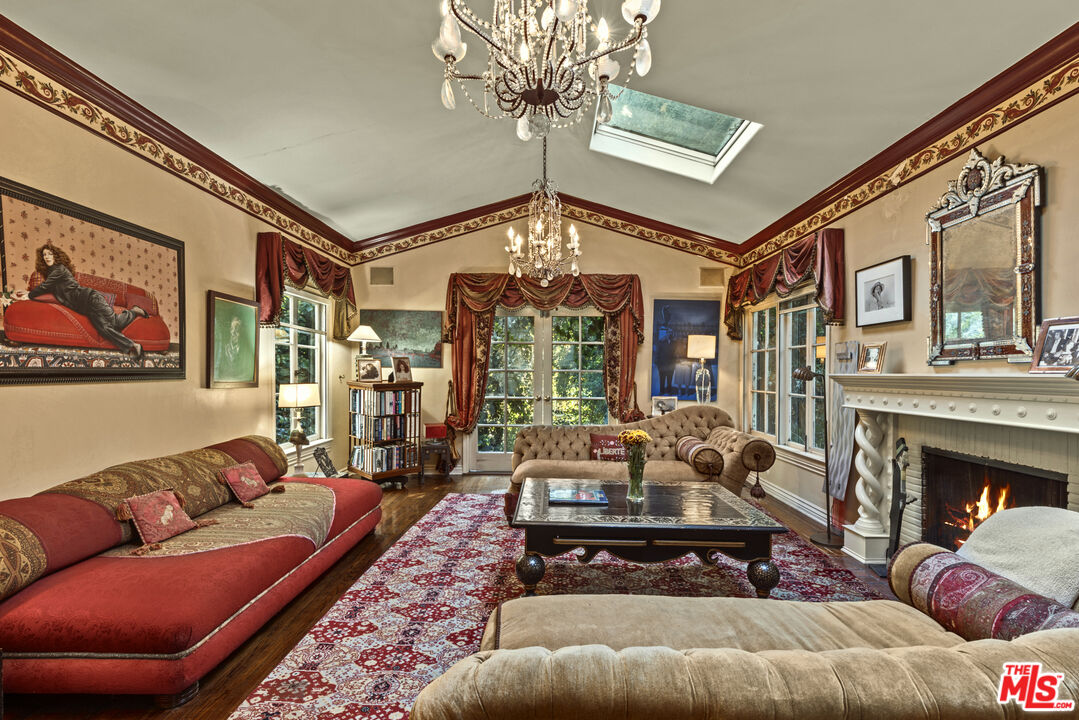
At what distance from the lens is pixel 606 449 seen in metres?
5.05

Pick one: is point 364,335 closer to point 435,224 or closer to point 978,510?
point 435,224

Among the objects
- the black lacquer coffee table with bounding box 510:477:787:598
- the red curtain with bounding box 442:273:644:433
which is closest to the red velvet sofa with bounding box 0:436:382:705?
the black lacquer coffee table with bounding box 510:477:787:598

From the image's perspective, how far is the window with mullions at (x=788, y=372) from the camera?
190 inches

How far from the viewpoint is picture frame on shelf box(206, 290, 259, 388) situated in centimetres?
380

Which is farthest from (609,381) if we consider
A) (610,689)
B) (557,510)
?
(610,689)

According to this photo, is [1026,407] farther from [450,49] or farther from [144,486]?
[144,486]

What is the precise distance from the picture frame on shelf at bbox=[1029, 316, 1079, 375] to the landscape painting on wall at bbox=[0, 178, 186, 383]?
15.0 feet

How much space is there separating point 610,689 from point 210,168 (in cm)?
431

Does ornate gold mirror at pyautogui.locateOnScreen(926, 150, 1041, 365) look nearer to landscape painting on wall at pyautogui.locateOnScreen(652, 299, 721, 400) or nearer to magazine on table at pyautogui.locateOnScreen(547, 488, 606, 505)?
magazine on table at pyautogui.locateOnScreen(547, 488, 606, 505)

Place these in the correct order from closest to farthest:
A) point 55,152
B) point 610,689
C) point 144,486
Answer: point 610,689 → point 55,152 → point 144,486

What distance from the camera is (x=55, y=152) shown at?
2.65 m

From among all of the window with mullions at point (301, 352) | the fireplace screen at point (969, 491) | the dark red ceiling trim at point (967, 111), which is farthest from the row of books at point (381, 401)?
the fireplace screen at point (969, 491)

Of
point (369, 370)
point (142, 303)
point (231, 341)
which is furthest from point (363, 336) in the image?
point (142, 303)

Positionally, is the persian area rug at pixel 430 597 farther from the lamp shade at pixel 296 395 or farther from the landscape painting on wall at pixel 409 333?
the landscape painting on wall at pixel 409 333
